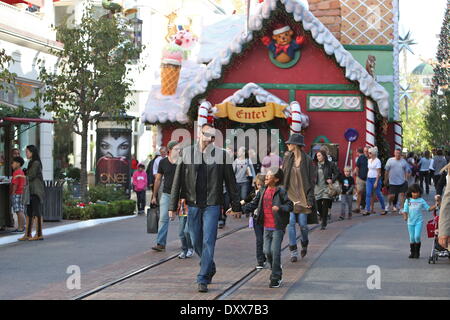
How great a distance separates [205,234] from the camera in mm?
9906

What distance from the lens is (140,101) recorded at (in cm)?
5378

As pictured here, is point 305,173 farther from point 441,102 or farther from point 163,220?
point 441,102

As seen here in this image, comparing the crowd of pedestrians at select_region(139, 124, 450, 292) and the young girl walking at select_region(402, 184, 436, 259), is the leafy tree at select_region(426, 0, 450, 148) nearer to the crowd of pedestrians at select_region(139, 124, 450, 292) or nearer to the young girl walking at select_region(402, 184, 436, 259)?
the crowd of pedestrians at select_region(139, 124, 450, 292)

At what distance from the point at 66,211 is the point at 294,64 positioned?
36.9ft

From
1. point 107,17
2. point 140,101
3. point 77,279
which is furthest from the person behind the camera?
point 140,101

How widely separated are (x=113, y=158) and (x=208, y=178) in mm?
15615

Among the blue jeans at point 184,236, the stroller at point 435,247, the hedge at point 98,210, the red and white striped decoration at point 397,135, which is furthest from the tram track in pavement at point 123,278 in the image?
the red and white striped decoration at point 397,135

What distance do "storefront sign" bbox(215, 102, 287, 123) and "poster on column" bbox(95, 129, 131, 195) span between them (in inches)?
124

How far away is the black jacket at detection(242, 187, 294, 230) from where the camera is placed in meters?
Answer: 10.3

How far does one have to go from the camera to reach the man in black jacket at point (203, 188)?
997 cm

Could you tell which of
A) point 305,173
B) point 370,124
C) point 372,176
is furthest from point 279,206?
point 370,124

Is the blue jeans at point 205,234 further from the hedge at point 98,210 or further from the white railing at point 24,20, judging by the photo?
the white railing at point 24,20
